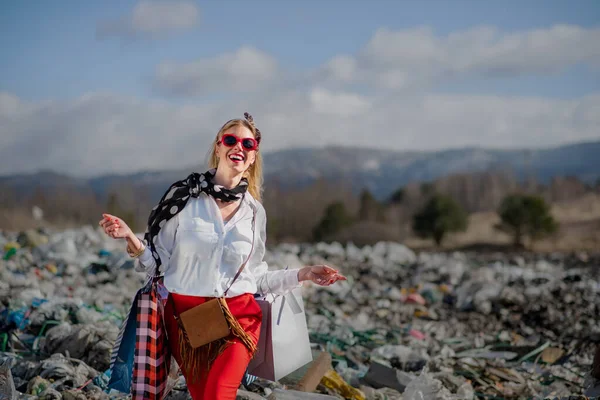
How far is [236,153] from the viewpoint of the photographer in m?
2.65

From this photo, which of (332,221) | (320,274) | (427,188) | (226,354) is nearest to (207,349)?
(226,354)

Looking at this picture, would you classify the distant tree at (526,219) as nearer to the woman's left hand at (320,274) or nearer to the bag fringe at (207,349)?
the woman's left hand at (320,274)

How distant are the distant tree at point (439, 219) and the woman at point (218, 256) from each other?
18.1m

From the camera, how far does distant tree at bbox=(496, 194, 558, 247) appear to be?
18391mm

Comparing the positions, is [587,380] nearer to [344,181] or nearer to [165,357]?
[165,357]

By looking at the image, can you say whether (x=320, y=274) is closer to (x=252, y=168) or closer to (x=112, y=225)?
(x=252, y=168)

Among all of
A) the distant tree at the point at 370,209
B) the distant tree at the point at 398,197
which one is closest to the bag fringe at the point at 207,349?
the distant tree at the point at 370,209

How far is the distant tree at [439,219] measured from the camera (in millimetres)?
20234

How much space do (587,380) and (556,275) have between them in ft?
22.8

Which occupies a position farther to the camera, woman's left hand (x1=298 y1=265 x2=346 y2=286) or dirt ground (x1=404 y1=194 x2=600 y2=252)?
dirt ground (x1=404 y1=194 x2=600 y2=252)

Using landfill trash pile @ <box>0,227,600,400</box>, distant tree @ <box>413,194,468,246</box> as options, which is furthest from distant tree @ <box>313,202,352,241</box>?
landfill trash pile @ <box>0,227,600,400</box>

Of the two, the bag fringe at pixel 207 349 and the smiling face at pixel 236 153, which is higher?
the smiling face at pixel 236 153

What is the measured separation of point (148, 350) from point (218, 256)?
506mm

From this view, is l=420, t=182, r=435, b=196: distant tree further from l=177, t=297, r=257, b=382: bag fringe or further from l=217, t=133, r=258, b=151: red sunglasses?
l=177, t=297, r=257, b=382: bag fringe
